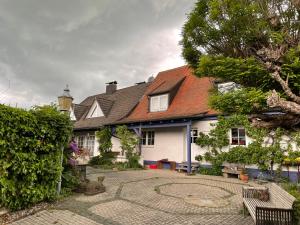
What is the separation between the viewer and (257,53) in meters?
4.61

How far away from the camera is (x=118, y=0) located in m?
9.25

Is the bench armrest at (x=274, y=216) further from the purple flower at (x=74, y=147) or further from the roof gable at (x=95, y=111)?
the roof gable at (x=95, y=111)

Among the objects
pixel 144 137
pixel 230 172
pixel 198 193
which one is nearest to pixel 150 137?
pixel 144 137

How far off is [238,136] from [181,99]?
525 cm

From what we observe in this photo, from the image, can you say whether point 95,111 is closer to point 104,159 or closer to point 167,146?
point 104,159

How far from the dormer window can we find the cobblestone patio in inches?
347

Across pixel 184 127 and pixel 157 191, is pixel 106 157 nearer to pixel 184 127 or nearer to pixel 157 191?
pixel 184 127

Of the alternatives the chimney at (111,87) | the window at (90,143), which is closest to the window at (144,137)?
the window at (90,143)

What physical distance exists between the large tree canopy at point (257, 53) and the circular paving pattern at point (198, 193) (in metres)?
3.52

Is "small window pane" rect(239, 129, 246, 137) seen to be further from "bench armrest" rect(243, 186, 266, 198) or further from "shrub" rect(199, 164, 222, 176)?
"bench armrest" rect(243, 186, 266, 198)

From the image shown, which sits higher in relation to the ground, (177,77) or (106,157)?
(177,77)

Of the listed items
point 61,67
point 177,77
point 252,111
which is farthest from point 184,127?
point 252,111

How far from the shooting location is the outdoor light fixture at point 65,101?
783 centimetres

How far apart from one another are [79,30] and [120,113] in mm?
9002
